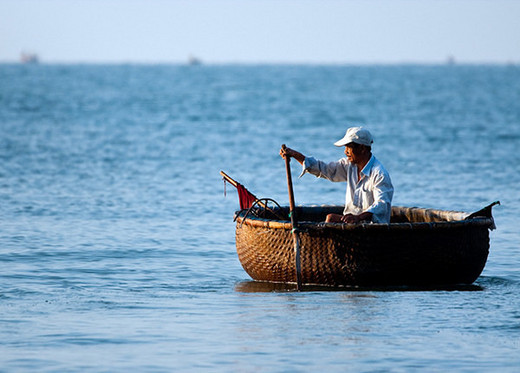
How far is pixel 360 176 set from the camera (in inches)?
328

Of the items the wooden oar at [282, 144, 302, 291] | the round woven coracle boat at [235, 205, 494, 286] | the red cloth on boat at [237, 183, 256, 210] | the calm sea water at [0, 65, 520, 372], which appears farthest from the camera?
the red cloth on boat at [237, 183, 256, 210]

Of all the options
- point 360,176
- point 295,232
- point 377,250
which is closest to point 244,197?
point 295,232

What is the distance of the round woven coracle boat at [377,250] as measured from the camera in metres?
7.98

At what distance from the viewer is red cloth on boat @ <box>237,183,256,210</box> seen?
911 centimetres

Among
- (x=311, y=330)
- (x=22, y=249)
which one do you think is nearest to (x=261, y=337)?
(x=311, y=330)

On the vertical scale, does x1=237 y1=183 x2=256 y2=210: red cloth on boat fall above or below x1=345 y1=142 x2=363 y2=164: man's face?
below

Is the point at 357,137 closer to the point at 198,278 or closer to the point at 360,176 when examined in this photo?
the point at 360,176

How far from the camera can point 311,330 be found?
6.82 metres

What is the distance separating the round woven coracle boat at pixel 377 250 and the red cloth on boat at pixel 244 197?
1.77 feet

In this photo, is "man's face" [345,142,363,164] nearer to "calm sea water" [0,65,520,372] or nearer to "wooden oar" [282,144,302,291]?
"wooden oar" [282,144,302,291]

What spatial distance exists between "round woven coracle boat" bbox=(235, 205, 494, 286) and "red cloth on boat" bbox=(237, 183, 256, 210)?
538mm

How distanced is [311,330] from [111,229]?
5.48m

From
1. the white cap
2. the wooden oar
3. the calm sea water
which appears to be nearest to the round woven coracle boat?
the wooden oar

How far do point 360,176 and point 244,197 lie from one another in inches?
50.3
